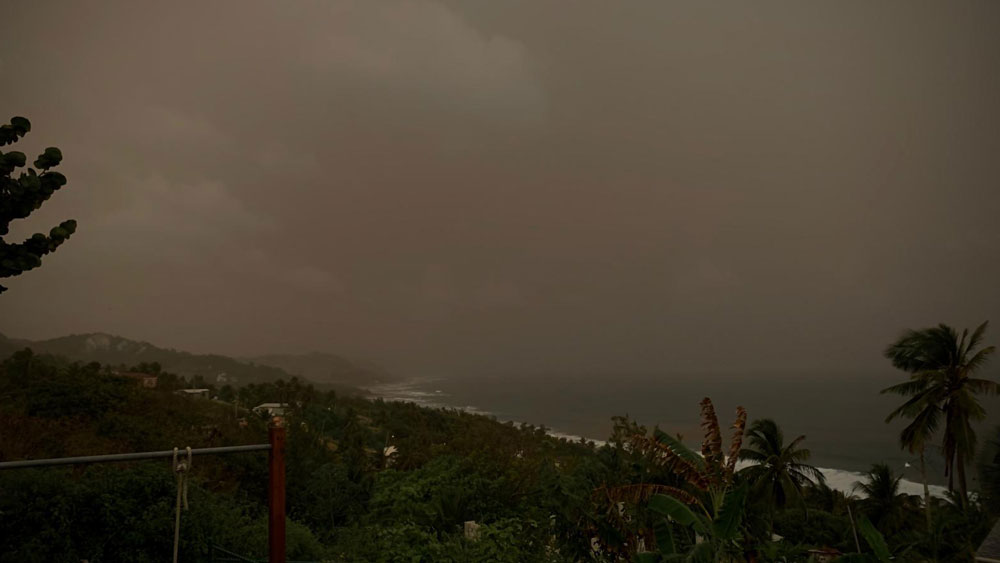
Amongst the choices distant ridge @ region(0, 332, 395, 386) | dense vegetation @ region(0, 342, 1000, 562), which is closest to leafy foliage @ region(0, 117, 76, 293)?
dense vegetation @ region(0, 342, 1000, 562)

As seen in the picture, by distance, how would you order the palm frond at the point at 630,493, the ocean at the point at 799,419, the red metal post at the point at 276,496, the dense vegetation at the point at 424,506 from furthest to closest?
the ocean at the point at 799,419, the palm frond at the point at 630,493, the dense vegetation at the point at 424,506, the red metal post at the point at 276,496

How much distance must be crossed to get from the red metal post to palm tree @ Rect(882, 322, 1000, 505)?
2233 cm

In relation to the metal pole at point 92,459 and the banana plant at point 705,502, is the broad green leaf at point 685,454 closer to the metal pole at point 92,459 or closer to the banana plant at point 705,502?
the banana plant at point 705,502

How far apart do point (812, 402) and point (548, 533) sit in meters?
127

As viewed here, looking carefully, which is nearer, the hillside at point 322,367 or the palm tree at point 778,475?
the palm tree at point 778,475

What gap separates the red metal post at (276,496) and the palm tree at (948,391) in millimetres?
22326

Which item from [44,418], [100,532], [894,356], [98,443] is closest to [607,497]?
[100,532]

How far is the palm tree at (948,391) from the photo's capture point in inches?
773

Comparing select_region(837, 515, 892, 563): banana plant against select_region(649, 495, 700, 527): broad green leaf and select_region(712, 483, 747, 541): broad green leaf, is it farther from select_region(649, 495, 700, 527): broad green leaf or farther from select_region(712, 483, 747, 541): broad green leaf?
select_region(649, 495, 700, 527): broad green leaf

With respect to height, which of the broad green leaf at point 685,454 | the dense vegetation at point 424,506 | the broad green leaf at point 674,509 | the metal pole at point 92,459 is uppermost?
the metal pole at point 92,459

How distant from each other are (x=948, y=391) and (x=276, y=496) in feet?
80.6

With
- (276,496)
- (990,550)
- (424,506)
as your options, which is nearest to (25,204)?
(276,496)

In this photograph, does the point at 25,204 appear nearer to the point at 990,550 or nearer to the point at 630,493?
the point at 630,493

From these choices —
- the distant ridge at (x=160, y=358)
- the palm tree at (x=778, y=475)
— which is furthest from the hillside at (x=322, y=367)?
the palm tree at (x=778, y=475)
